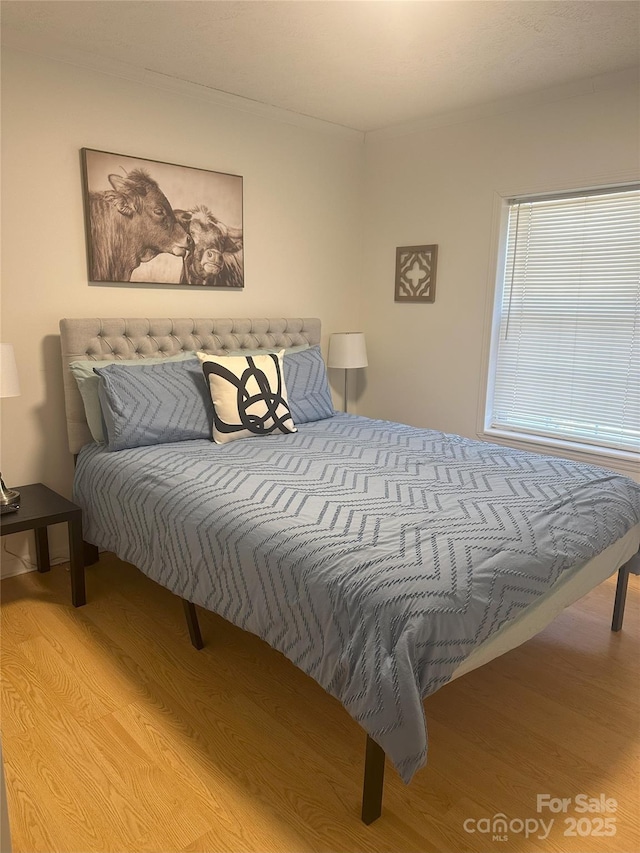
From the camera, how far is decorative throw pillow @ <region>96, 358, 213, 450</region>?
2.82 meters

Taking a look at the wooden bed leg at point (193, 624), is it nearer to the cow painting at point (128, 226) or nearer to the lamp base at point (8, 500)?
the lamp base at point (8, 500)

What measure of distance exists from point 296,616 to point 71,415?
180cm

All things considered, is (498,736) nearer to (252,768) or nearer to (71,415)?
(252,768)

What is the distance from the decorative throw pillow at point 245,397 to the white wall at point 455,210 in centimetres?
128

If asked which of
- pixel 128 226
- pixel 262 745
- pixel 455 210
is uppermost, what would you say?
pixel 455 210

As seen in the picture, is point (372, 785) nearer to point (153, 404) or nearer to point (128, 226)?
point (153, 404)

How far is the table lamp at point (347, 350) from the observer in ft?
13.4

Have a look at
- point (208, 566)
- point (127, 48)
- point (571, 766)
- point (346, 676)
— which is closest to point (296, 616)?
point (346, 676)

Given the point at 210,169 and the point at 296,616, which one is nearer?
the point at 296,616

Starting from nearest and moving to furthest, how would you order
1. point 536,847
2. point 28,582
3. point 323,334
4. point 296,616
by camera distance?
point 536,847 → point 296,616 → point 28,582 → point 323,334

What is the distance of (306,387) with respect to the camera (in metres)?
3.54

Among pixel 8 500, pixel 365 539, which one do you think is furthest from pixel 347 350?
pixel 365 539

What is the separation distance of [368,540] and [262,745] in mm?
748

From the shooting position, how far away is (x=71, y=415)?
9.86 ft
